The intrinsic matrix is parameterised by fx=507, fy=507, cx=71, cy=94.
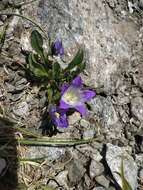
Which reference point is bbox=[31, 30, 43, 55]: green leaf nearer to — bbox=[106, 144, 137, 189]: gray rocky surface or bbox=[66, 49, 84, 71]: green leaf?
bbox=[66, 49, 84, 71]: green leaf

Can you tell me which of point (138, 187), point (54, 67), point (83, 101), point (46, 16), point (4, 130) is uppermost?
point (46, 16)

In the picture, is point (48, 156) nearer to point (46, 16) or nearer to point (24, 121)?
point (24, 121)

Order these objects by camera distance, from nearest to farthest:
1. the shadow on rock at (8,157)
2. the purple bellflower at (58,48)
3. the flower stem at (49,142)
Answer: the shadow on rock at (8,157), the flower stem at (49,142), the purple bellflower at (58,48)

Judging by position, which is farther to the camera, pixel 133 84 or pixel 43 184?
pixel 133 84

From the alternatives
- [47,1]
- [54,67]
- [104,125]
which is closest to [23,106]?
[54,67]

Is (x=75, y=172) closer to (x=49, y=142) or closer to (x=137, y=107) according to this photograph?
(x=49, y=142)

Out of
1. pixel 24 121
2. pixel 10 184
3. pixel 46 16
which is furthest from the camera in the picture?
pixel 46 16

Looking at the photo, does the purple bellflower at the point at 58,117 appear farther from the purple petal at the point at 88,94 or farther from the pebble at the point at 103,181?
the pebble at the point at 103,181

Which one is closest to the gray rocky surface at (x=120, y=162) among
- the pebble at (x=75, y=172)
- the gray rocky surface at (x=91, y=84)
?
the gray rocky surface at (x=91, y=84)
